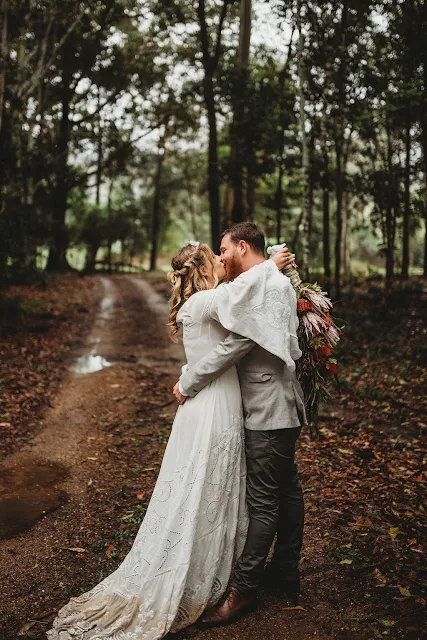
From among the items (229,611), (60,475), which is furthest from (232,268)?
(60,475)

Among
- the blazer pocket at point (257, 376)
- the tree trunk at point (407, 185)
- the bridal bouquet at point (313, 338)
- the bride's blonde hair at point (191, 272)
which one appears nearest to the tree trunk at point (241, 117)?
the tree trunk at point (407, 185)

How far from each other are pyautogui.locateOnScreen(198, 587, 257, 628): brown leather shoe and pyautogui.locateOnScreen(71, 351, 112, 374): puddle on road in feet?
24.2

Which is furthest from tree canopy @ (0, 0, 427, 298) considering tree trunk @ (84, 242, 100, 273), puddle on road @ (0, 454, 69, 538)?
puddle on road @ (0, 454, 69, 538)

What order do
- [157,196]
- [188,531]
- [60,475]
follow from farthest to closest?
[157,196] < [60,475] < [188,531]

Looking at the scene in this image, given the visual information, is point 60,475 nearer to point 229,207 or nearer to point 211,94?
point 211,94

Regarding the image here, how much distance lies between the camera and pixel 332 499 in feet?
17.7

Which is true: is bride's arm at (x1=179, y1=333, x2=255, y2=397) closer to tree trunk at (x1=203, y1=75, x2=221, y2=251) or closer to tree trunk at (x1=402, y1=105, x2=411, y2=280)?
tree trunk at (x1=402, y1=105, x2=411, y2=280)

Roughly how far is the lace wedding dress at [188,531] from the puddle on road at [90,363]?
7185mm

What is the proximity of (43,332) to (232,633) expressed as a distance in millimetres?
10919

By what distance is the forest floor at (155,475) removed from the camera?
3666 mm

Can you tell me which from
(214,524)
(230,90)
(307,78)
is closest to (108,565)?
(214,524)

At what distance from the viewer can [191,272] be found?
3.63 meters

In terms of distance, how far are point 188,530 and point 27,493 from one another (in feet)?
9.27

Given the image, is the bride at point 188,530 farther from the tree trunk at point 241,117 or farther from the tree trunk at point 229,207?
the tree trunk at point 229,207
